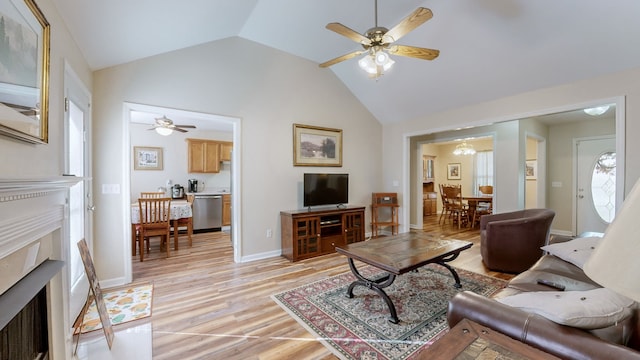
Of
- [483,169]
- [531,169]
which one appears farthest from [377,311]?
[483,169]

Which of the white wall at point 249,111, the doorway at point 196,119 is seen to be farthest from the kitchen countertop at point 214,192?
the white wall at point 249,111

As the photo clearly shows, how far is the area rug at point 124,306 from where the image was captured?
2273 millimetres

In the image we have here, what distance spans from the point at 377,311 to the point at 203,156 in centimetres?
557

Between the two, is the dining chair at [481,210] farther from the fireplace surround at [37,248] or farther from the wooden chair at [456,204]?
the fireplace surround at [37,248]

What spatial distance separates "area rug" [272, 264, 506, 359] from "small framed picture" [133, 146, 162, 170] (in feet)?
16.2

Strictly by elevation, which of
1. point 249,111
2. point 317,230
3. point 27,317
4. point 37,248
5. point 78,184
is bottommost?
point 317,230

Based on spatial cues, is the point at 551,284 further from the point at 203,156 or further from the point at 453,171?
the point at 453,171

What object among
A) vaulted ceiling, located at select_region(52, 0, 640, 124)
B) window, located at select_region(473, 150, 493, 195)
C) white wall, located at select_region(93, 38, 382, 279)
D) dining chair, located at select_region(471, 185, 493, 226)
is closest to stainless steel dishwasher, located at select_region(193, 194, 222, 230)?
white wall, located at select_region(93, 38, 382, 279)

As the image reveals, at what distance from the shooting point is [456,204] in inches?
257

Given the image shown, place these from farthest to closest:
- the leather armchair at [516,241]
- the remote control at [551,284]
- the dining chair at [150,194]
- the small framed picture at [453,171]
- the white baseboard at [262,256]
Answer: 1. the small framed picture at [453,171]
2. the dining chair at [150,194]
3. the white baseboard at [262,256]
4. the leather armchair at [516,241]
5. the remote control at [551,284]

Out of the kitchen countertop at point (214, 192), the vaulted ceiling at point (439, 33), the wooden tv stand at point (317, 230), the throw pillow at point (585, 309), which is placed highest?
the vaulted ceiling at point (439, 33)

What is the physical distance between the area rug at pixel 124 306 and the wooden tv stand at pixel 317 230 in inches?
71.1

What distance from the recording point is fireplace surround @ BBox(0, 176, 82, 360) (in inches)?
39.7

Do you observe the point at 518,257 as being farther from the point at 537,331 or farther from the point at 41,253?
the point at 41,253
